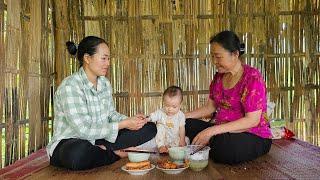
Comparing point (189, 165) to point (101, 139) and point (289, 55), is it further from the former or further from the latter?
point (289, 55)

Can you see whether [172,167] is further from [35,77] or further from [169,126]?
[35,77]

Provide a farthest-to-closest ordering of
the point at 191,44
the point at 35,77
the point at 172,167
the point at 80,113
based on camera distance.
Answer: the point at 191,44, the point at 35,77, the point at 80,113, the point at 172,167

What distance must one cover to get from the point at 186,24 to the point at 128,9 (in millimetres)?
699

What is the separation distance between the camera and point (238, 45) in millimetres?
3047

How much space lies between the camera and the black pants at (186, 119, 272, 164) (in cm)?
288

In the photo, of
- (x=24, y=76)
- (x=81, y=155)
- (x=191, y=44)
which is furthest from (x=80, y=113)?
(x=191, y=44)

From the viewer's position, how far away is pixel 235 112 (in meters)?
3.12

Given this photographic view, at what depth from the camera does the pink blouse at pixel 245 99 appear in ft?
9.59

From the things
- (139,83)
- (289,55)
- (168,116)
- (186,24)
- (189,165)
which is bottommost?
(189,165)

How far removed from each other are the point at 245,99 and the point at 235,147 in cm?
37

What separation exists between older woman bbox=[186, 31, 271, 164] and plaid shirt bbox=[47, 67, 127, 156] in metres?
0.72

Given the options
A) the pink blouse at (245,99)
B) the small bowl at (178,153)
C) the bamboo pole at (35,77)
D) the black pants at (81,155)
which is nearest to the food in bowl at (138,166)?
the small bowl at (178,153)

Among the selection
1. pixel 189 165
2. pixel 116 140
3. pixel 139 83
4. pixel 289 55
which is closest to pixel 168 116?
pixel 116 140

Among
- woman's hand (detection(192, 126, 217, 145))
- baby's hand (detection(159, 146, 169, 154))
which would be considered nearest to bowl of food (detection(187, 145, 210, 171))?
woman's hand (detection(192, 126, 217, 145))
